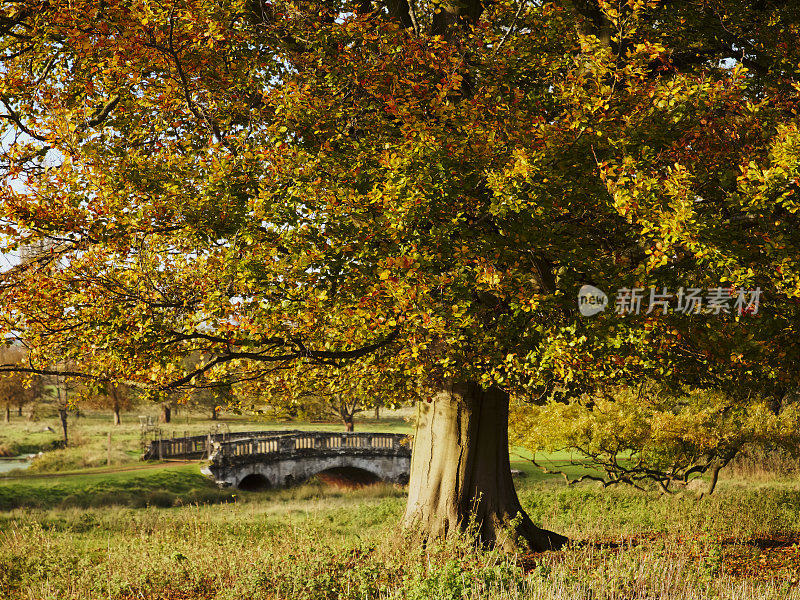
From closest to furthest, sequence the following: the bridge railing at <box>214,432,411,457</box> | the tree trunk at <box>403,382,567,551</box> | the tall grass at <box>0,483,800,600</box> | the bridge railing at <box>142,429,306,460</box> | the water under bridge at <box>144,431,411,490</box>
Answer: the tall grass at <box>0,483,800,600</box>, the tree trunk at <box>403,382,567,551</box>, the water under bridge at <box>144,431,411,490</box>, the bridge railing at <box>214,432,411,457</box>, the bridge railing at <box>142,429,306,460</box>

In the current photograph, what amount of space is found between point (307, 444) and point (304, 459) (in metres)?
1.65

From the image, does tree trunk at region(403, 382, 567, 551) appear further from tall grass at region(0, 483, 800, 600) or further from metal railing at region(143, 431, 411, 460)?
metal railing at region(143, 431, 411, 460)

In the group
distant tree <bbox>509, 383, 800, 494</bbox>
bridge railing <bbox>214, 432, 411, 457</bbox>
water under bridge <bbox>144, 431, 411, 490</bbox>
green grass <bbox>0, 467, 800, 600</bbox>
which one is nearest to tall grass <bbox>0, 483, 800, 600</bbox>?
green grass <bbox>0, 467, 800, 600</bbox>

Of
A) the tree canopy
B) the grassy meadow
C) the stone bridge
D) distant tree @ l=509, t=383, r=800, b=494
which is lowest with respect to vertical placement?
the stone bridge

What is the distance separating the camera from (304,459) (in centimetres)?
3716

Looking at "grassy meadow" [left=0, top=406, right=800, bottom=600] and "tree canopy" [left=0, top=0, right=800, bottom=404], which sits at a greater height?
"tree canopy" [left=0, top=0, right=800, bottom=404]

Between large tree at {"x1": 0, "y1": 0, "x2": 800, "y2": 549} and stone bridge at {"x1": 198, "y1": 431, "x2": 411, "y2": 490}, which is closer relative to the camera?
large tree at {"x1": 0, "y1": 0, "x2": 800, "y2": 549}

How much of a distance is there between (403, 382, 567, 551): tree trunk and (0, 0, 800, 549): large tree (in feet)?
3.70

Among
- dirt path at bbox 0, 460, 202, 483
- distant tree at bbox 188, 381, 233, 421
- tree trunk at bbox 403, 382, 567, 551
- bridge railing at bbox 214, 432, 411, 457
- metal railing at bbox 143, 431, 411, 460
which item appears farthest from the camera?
metal railing at bbox 143, 431, 411, 460

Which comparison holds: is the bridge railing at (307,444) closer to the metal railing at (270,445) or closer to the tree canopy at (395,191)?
the metal railing at (270,445)

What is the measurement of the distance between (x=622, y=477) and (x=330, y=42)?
1526 centimetres

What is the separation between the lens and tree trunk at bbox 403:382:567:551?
1052 centimetres

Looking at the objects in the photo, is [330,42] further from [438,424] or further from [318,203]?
[438,424]

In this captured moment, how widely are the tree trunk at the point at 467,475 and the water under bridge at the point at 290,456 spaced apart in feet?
78.2
